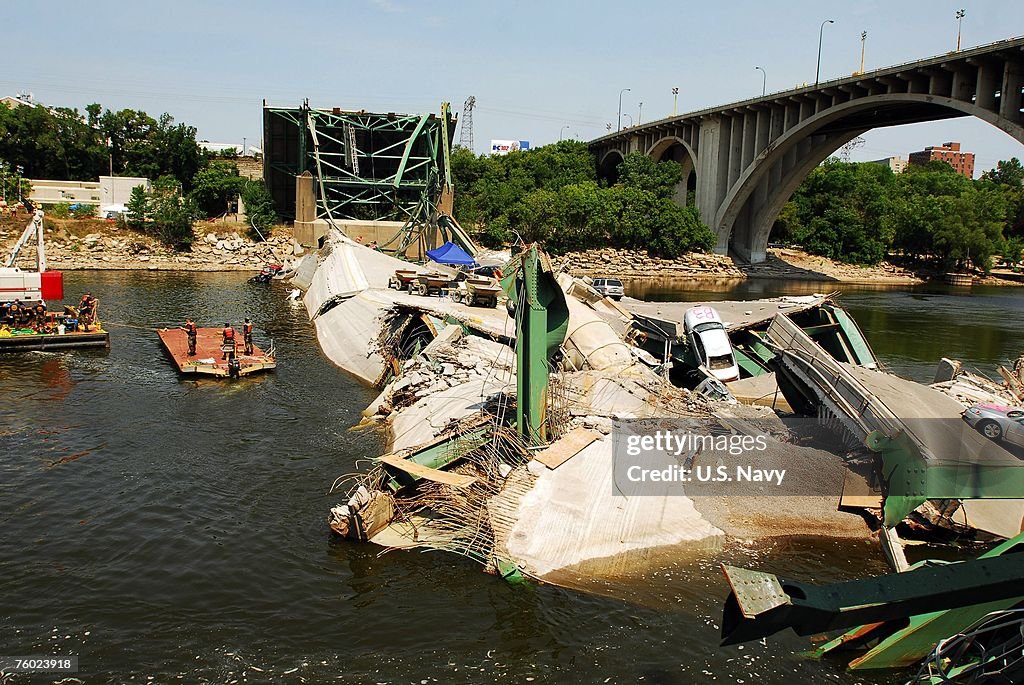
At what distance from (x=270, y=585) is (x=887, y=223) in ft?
273

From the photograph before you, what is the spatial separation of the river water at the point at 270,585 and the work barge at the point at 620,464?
1.97 ft

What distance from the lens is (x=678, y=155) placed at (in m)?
96.4

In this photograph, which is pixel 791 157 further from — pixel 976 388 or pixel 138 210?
pixel 138 210

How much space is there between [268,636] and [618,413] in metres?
8.79

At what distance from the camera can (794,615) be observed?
4.59m

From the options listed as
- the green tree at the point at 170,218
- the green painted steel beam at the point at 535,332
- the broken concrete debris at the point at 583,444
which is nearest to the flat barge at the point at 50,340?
the broken concrete debris at the point at 583,444

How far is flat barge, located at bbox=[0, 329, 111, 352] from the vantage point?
2938 cm

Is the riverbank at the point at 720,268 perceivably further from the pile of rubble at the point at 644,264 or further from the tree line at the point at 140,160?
the tree line at the point at 140,160

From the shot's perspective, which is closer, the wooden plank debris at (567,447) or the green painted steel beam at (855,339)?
the wooden plank debris at (567,447)

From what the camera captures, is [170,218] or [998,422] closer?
[998,422]

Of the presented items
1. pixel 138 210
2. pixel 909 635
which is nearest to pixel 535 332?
pixel 909 635

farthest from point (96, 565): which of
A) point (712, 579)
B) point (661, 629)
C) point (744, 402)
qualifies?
point (744, 402)

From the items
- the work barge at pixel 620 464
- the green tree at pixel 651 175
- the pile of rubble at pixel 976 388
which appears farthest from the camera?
the green tree at pixel 651 175

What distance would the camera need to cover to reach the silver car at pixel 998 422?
1683cm
